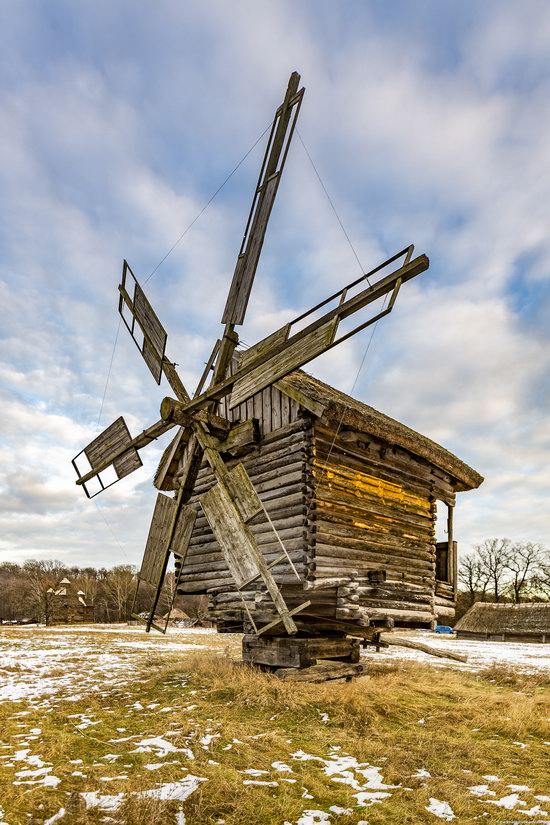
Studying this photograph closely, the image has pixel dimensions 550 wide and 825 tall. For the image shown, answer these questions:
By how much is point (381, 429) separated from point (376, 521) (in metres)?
2.11

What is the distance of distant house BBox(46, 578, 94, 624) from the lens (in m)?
53.8

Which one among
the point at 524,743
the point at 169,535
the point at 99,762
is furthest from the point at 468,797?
the point at 169,535

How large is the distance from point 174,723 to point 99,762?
59.3 inches

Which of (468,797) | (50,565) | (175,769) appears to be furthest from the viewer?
(50,565)

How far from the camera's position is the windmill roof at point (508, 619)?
30.9 m

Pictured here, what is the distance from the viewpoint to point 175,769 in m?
5.25

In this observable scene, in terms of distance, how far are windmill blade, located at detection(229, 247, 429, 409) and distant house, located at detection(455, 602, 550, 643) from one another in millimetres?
28229

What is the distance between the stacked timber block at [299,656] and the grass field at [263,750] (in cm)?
59

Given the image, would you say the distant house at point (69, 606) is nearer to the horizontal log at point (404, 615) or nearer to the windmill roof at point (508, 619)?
the windmill roof at point (508, 619)

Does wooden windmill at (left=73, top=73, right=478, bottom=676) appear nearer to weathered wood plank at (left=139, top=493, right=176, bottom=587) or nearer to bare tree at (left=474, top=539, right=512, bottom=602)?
weathered wood plank at (left=139, top=493, right=176, bottom=587)

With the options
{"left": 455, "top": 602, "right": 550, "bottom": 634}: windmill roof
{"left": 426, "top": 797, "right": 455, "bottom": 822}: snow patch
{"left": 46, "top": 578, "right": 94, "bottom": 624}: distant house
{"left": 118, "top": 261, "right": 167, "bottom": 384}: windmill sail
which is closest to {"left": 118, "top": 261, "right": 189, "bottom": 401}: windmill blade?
{"left": 118, "top": 261, "right": 167, "bottom": 384}: windmill sail

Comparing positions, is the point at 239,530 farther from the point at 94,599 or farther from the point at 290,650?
the point at 94,599

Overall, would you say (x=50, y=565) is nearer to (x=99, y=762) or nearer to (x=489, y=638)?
(x=489, y=638)

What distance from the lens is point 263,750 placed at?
6.04 m
